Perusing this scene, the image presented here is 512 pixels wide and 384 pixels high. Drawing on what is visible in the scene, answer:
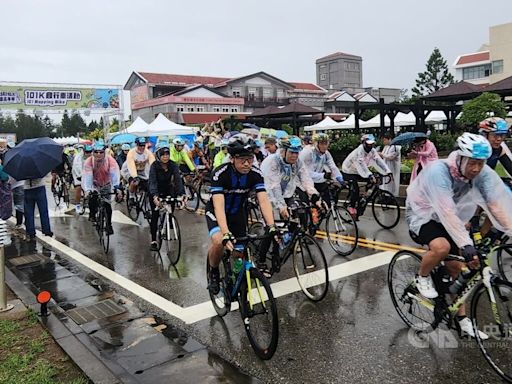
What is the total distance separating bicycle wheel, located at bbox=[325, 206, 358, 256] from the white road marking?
0.38m

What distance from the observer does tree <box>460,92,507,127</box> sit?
Answer: 18.8 m

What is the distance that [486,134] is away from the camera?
609cm

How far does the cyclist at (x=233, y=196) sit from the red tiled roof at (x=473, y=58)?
7124 centimetres

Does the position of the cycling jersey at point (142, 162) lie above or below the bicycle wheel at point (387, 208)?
above

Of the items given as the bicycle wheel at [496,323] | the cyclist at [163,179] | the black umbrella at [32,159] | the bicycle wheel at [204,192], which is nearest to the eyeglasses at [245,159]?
the bicycle wheel at [496,323]

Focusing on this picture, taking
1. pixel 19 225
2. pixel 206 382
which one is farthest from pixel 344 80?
pixel 206 382

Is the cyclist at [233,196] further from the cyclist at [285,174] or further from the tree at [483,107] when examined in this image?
the tree at [483,107]

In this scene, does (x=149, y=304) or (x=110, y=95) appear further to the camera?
(x=110, y=95)

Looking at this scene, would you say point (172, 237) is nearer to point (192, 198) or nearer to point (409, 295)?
point (409, 295)

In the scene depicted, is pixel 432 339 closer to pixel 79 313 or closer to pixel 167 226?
pixel 79 313

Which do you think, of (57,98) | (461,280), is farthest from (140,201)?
(57,98)

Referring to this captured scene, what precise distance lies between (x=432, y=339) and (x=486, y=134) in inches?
124

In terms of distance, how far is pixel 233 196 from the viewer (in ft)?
15.8

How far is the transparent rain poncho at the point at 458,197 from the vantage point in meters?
3.74
